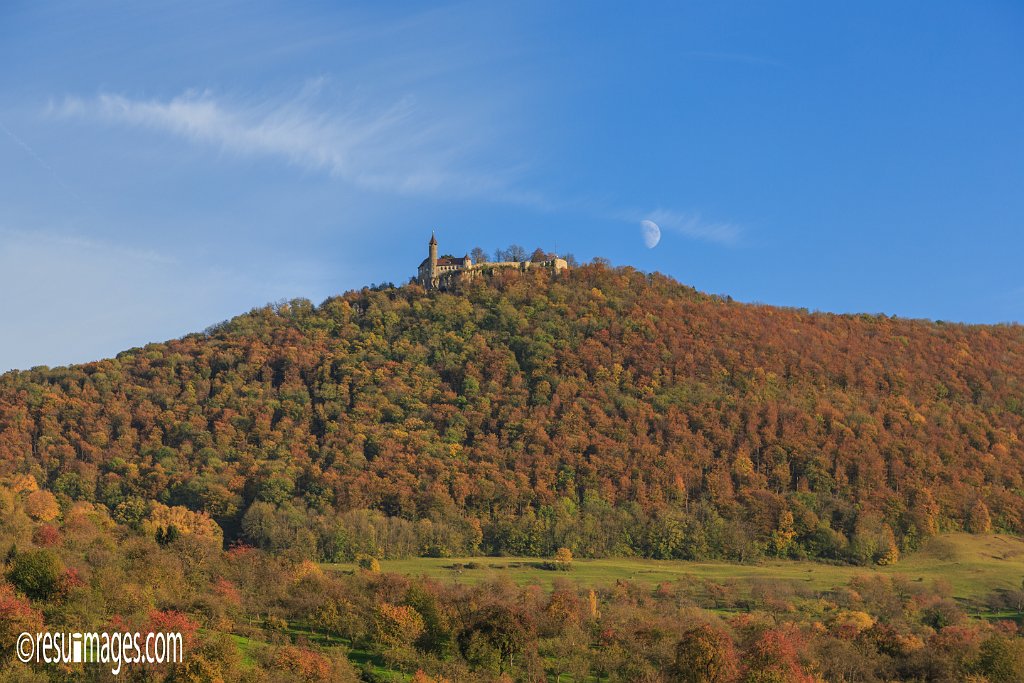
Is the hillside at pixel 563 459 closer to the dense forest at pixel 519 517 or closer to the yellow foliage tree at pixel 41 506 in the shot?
the dense forest at pixel 519 517

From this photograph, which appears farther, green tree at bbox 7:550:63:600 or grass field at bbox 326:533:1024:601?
grass field at bbox 326:533:1024:601

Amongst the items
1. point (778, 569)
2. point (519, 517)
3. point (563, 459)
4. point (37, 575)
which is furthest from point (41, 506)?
point (778, 569)

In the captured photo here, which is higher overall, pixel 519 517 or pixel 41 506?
pixel 41 506

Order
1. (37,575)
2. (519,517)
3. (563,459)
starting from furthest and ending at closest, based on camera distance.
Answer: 1. (563,459)
2. (519,517)
3. (37,575)

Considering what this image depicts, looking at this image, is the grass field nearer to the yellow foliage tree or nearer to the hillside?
the hillside

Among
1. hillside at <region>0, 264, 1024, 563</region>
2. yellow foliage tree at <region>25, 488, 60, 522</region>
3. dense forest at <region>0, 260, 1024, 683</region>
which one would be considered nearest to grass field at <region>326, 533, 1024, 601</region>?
dense forest at <region>0, 260, 1024, 683</region>

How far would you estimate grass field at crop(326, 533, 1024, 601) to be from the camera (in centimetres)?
13375

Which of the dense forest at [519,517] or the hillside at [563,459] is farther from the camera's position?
the hillside at [563,459]

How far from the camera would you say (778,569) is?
144500mm

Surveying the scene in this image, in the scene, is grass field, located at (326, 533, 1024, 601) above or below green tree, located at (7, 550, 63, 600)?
below

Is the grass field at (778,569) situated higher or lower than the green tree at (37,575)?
lower

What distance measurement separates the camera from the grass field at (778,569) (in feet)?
439

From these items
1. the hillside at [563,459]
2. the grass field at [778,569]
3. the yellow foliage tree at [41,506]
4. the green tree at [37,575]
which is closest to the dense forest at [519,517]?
the green tree at [37,575]

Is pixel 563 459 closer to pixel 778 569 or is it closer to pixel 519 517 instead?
pixel 519 517
